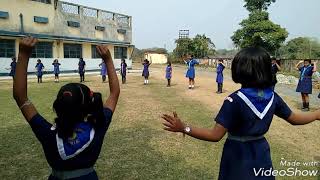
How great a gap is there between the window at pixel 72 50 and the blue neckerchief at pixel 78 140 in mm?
27718

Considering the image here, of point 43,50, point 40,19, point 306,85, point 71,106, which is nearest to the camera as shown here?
point 71,106

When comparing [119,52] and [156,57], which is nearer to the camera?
[119,52]

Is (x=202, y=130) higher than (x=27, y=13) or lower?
lower

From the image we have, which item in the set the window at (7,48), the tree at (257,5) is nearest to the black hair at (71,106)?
the window at (7,48)

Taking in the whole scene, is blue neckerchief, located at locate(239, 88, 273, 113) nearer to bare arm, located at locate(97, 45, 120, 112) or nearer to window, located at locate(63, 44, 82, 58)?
bare arm, located at locate(97, 45, 120, 112)

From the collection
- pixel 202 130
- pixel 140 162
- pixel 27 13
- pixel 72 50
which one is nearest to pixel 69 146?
pixel 202 130

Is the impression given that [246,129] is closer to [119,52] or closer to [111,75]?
[111,75]

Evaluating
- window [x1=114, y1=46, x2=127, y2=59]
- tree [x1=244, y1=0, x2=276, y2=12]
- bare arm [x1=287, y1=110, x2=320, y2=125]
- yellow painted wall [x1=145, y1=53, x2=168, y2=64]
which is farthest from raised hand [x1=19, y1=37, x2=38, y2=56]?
yellow painted wall [x1=145, y1=53, x2=168, y2=64]

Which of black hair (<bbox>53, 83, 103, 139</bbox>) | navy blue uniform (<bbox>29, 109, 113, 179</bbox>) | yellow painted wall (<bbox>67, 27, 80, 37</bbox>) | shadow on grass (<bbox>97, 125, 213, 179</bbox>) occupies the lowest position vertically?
shadow on grass (<bbox>97, 125, 213, 179</bbox>)

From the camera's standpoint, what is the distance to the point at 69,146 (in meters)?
2.24

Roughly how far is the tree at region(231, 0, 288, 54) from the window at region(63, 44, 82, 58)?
58.6 feet

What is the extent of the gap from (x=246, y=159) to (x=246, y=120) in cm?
28

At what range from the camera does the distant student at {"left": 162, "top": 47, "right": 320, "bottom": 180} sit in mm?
2402

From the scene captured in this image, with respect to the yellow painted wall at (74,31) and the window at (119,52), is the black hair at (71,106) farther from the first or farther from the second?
the window at (119,52)
